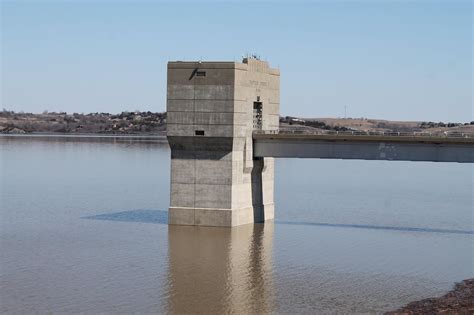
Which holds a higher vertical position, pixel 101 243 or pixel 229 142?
pixel 229 142

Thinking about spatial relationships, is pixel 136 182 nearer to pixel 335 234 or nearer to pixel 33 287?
pixel 335 234

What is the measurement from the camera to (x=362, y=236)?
5166 cm

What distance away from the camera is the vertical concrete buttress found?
171 feet

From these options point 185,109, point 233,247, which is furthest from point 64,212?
point 233,247

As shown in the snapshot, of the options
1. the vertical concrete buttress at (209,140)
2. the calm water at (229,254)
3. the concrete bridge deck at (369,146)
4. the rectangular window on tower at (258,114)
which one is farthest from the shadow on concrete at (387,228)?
the rectangular window on tower at (258,114)

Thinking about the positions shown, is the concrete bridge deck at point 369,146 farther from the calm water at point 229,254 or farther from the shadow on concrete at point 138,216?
the shadow on concrete at point 138,216

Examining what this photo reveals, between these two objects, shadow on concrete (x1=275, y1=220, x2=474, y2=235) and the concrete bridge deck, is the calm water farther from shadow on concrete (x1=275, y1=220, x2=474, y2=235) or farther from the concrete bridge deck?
the concrete bridge deck

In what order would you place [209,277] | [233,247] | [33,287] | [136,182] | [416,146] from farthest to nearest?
[136,182] → [416,146] → [233,247] → [209,277] → [33,287]

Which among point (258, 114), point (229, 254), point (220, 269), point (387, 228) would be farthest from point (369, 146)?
point (220, 269)

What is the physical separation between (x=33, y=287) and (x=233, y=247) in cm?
1306

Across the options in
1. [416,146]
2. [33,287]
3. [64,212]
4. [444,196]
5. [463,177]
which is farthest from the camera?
[463,177]

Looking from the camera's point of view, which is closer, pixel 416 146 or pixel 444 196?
pixel 416 146

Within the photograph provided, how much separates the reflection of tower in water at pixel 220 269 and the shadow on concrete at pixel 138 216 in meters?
5.20

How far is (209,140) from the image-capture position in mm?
52188
